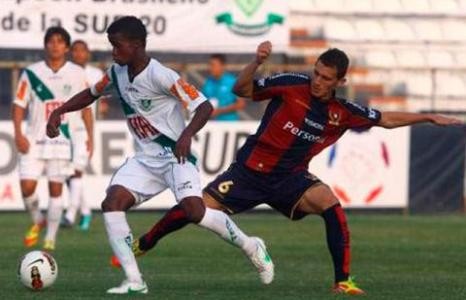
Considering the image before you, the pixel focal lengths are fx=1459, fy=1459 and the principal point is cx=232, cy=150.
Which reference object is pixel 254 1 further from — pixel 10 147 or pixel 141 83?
pixel 141 83

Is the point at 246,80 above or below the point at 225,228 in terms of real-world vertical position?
above

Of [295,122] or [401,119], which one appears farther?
[295,122]

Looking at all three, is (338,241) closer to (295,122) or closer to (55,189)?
(295,122)

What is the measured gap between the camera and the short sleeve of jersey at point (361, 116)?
11094 millimetres

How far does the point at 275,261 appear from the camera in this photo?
14148mm

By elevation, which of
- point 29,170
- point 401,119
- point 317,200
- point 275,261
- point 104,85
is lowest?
point 275,261

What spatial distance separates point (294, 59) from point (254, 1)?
2.66m

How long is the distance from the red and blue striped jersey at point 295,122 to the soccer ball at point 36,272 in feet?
5.82

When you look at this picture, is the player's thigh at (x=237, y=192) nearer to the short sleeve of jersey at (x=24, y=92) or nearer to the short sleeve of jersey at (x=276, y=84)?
the short sleeve of jersey at (x=276, y=84)

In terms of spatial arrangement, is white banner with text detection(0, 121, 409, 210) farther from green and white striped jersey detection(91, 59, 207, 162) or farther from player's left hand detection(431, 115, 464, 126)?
player's left hand detection(431, 115, 464, 126)

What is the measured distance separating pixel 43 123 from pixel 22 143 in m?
0.65

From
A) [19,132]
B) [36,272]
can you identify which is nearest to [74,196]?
[19,132]

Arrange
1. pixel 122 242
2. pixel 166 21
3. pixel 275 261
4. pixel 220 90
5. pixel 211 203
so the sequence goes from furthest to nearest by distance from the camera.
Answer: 1. pixel 166 21
2. pixel 220 90
3. pixel 275 261
4. pixel 211 203
5. pixel 122 242

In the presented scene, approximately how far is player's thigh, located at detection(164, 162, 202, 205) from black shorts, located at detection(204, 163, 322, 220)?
1.42 feet
